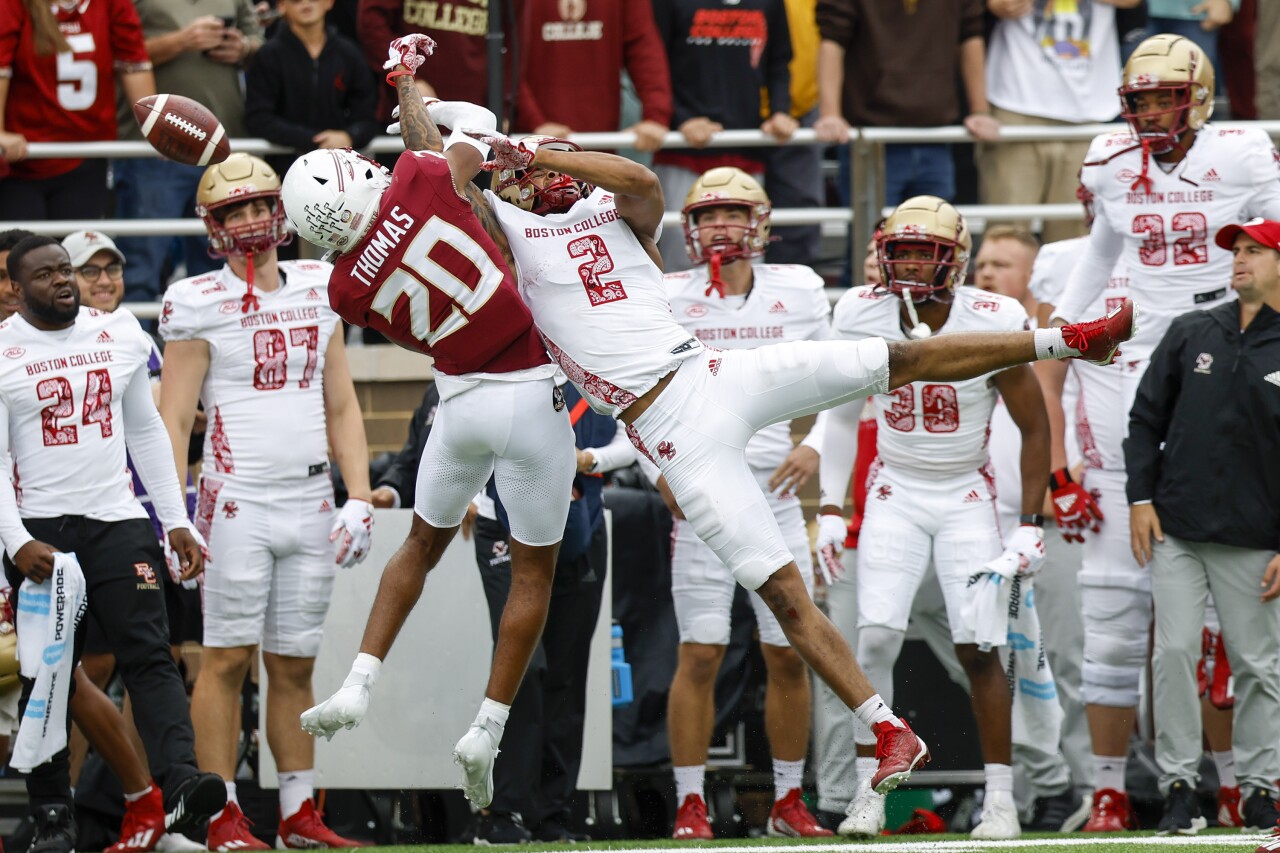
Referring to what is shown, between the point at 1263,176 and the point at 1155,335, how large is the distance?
72 centimetres

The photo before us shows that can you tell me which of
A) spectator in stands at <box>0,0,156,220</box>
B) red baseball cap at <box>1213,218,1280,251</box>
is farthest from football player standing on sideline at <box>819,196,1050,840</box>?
spectator in stands at <box>0,0,156,220</box>

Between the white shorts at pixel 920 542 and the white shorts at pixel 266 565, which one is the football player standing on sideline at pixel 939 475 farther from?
the white shorts at pixel 266 565

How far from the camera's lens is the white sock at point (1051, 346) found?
17.8ft

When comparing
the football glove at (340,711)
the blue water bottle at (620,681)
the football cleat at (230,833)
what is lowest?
the football cleat at (230,833)

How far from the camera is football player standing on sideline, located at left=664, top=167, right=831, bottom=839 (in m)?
6.95

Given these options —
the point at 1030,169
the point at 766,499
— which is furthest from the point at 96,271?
the point at 1030,169

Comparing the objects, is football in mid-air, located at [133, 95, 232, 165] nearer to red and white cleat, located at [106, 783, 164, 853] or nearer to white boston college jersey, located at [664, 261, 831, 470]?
white boston college jersey, located at [664, 261, 831, 470]

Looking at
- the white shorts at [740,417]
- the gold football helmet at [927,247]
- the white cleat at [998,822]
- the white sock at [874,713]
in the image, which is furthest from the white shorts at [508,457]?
the white cleat at [998,822]

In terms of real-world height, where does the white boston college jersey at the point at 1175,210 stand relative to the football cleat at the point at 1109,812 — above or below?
above

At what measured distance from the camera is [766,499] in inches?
269

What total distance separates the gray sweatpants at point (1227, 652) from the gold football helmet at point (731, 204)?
6.33 feet

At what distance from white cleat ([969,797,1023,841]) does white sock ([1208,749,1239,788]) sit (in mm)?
862

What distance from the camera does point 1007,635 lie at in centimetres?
691

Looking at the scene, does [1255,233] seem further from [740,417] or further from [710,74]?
[710,74]
